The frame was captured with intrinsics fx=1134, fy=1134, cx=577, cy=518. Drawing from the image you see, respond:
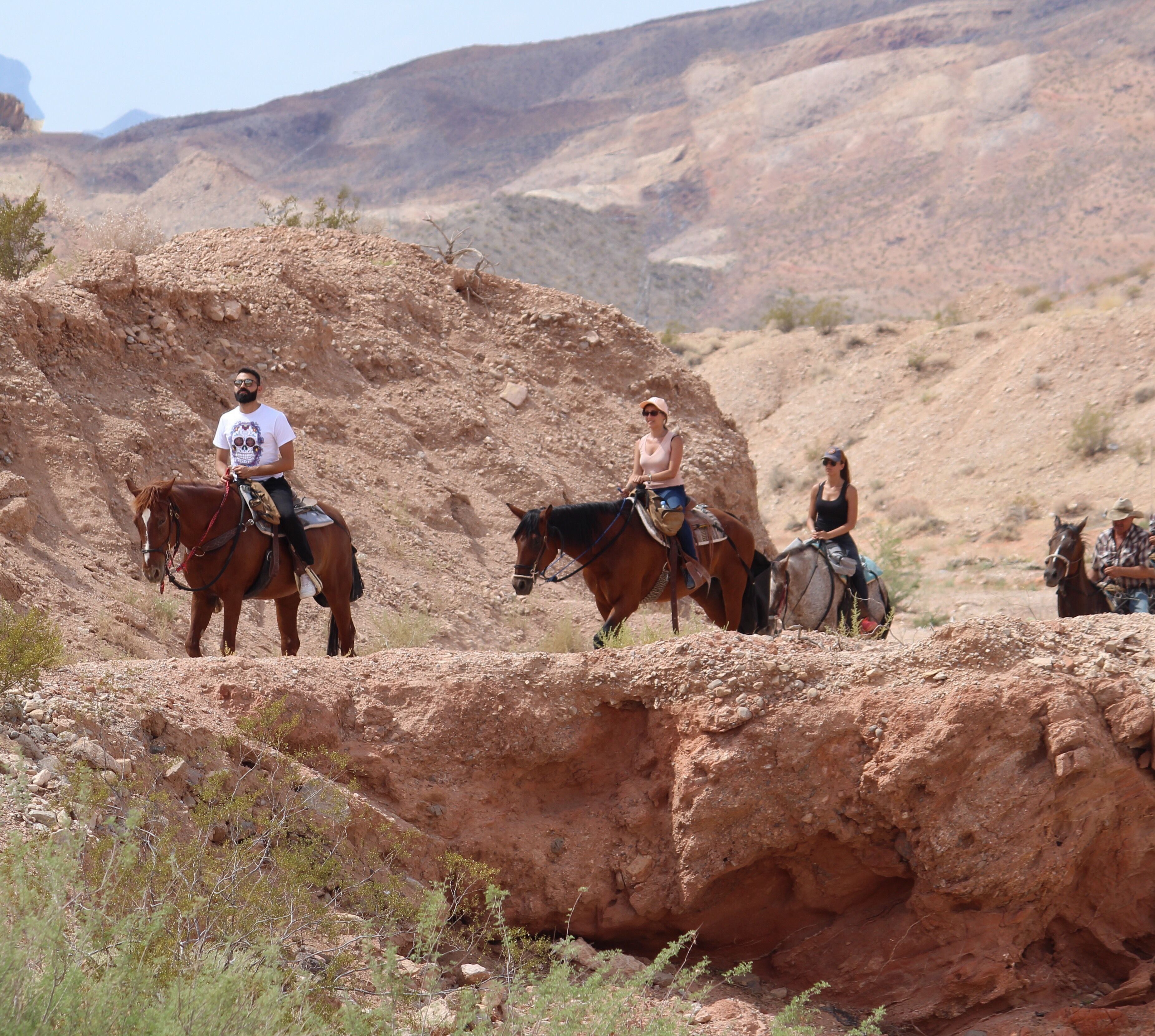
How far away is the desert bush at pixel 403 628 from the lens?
462 inches

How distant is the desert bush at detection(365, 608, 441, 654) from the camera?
11.7 meters

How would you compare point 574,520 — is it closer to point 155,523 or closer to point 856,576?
point 856,576

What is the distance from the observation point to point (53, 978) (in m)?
3.41

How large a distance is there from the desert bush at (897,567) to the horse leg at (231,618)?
1171cm

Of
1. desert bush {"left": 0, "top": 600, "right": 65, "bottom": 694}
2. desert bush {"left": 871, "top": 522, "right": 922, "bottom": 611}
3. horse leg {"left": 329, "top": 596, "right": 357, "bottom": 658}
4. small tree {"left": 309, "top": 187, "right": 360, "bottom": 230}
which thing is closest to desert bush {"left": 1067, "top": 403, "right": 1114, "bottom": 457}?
desert bush {"left": 871, "top": 522, "right": 922, "bottom": 611}

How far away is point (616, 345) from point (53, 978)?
16.1 metres

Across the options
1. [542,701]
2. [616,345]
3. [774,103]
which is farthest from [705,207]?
[542,701]

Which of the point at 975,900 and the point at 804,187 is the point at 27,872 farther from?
the point at 804,187

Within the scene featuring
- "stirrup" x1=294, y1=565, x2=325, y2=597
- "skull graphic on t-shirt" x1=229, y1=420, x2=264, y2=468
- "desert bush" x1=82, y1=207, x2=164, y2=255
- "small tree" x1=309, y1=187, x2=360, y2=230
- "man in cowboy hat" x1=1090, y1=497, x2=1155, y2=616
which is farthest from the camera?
"small tree" x1=309, y1=187, x2=360, y2=230

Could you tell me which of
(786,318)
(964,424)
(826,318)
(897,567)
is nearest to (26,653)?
(897,567)

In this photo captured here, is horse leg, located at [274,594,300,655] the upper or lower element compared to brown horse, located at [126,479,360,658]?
lower

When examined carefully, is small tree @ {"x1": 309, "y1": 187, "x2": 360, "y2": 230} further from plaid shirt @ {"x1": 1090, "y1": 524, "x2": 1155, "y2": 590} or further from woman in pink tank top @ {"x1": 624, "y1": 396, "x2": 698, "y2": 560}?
plaid shirt @ {"x1": 1090, "y1": 524, "x2": 1155, "y2": 590}

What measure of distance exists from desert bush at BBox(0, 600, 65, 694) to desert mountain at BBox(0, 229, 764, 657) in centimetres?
371

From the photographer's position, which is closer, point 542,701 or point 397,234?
point 542,701
